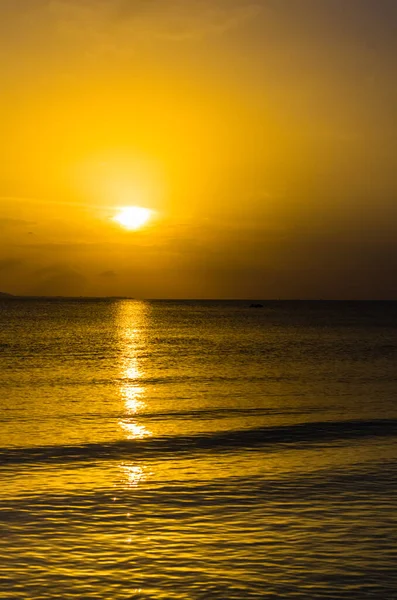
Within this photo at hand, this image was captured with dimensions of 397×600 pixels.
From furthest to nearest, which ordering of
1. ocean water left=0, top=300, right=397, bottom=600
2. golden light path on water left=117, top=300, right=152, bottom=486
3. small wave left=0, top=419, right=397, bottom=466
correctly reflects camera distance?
small wave left=0, top=419, right=397, bottom=466, golden light path on water left=117, top=300, right=152, bottom=486, ocean water left=0, top=300, right=397, bottom=600

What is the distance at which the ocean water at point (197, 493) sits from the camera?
44.4ft

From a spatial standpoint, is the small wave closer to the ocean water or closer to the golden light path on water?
the ocean water

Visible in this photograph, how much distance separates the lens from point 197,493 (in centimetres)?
1928

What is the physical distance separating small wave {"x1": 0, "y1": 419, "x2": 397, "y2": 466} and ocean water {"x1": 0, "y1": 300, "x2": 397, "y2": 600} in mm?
77

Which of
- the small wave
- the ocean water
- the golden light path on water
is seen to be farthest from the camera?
the small wave

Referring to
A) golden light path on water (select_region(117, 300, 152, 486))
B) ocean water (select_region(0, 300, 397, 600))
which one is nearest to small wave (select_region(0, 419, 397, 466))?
ocean water (select_region(0, 300, 397, 600))

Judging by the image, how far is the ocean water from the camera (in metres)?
13.5

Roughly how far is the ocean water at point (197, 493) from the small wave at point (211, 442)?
77 mm

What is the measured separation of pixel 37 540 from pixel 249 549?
4125 mm

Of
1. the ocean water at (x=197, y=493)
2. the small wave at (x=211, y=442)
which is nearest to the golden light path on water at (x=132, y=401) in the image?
the ocean water at (x=197, y=493)

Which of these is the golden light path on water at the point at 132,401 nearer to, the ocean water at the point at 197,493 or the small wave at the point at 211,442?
the ocean water at the point at 197,493

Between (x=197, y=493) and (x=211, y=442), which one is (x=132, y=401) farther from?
(x=197, y=493)

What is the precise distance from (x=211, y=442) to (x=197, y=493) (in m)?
7.88

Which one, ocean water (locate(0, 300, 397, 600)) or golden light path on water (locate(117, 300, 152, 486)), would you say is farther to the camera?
golden light path on water (locate(117, 300, 152, 486))
